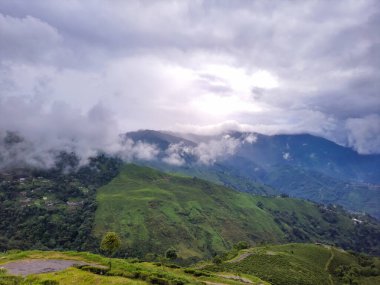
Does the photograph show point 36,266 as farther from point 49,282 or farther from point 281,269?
point 281,269

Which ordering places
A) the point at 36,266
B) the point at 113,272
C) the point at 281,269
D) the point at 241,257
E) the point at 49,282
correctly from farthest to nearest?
1. the point at 241,257
2. the point at 281,269
3. the point at 36,266
4. the point at 113,272
5. the point at 49,282

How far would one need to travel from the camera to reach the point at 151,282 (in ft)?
240

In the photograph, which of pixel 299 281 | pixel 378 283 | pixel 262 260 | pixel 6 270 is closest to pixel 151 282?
pixel 6 270

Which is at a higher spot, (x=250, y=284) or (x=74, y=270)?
(x=74, y=270)

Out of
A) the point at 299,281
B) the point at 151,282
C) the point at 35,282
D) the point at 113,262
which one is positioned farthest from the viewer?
the point at 299,281

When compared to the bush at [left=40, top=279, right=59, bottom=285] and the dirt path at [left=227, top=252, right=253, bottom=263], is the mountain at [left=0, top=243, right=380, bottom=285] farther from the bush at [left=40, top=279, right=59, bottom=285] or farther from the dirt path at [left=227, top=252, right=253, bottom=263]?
the dirt path at [left=227, top=252, right=253, bottom=263]

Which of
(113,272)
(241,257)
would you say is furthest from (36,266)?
(241,257)

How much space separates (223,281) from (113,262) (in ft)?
92.7

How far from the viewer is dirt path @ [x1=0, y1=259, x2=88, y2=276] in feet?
266

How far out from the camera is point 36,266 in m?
86.4

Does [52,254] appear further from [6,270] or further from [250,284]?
[250,284]

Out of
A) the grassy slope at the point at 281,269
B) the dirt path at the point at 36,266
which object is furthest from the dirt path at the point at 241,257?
the dirt path at the point at 36,266

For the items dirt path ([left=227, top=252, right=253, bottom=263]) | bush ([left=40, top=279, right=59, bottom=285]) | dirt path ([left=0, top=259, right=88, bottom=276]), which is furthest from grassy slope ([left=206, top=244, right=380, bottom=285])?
bush ([left=40, top=279, right=59, bottom=285])

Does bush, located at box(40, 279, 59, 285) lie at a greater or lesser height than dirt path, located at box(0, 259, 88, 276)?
greater
